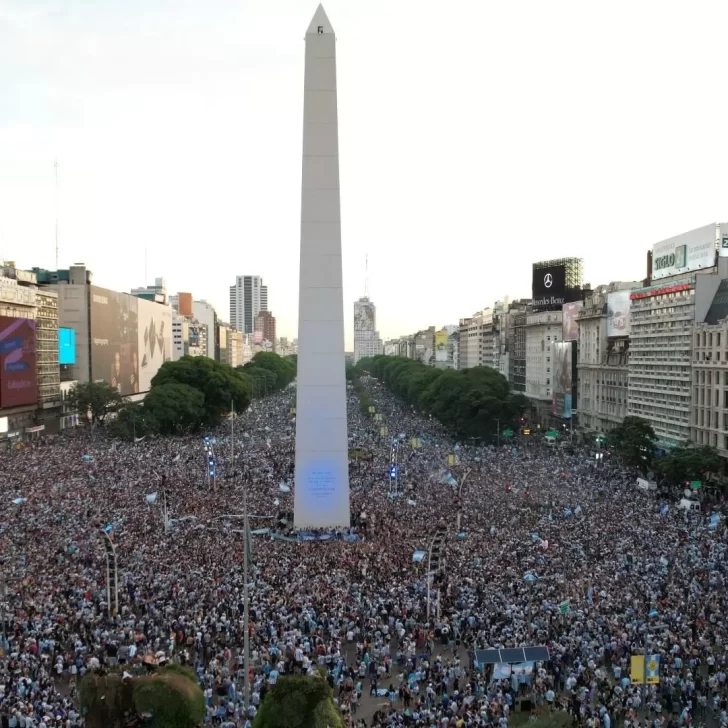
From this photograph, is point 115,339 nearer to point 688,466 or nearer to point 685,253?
point 685,253

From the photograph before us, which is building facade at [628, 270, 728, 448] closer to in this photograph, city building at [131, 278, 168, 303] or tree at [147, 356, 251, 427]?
tree at [147, 356, 251, 427]

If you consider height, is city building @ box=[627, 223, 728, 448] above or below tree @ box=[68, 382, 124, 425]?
above

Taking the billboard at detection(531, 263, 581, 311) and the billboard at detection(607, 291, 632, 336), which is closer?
the billboard at detection(607, 291, 632, 336)

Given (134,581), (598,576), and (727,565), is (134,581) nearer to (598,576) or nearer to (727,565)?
(598,576)

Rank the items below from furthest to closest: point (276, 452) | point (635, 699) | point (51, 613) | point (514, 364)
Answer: point (514, 364) < point (276, 452) < point (51, 613) < point (635, 699)

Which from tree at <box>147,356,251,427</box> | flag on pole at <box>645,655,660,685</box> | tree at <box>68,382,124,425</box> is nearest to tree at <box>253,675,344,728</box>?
flag on pole at <box>645,655,660,685</box>

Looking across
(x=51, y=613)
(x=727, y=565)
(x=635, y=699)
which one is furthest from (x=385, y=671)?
(x=727, y=565)
